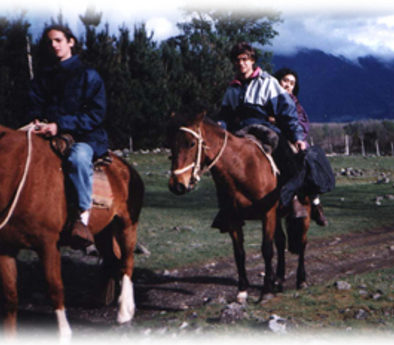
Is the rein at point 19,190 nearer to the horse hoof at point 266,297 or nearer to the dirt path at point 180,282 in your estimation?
the dirt path at point 180,282

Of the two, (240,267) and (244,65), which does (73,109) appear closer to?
(244,65)

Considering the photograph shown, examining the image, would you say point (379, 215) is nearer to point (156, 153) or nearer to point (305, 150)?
point (305, 150)

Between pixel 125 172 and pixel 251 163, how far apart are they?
1586 mm

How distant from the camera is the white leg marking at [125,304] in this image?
18.3 ft

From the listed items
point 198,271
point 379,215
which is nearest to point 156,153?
point 379,215

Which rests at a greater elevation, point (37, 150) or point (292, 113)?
point (292, 113)

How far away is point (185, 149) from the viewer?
531cm

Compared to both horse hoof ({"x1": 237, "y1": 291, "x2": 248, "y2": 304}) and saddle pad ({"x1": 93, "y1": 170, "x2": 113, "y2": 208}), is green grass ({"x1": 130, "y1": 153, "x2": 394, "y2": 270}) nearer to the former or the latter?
horse hoof ({"x1": 237, "y1": 291, "x2": 248, "y2": 304})

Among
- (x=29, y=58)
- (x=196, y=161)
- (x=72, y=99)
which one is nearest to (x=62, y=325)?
(x=196, y=161)

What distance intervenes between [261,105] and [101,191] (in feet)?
8.20

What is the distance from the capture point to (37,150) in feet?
15.3

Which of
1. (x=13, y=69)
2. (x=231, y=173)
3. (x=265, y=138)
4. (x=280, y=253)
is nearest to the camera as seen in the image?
(x=231, y=173)

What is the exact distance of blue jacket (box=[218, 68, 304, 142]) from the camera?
6.40 m

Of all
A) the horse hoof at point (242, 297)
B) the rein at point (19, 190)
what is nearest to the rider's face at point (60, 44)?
the rein at point (19, 190)
